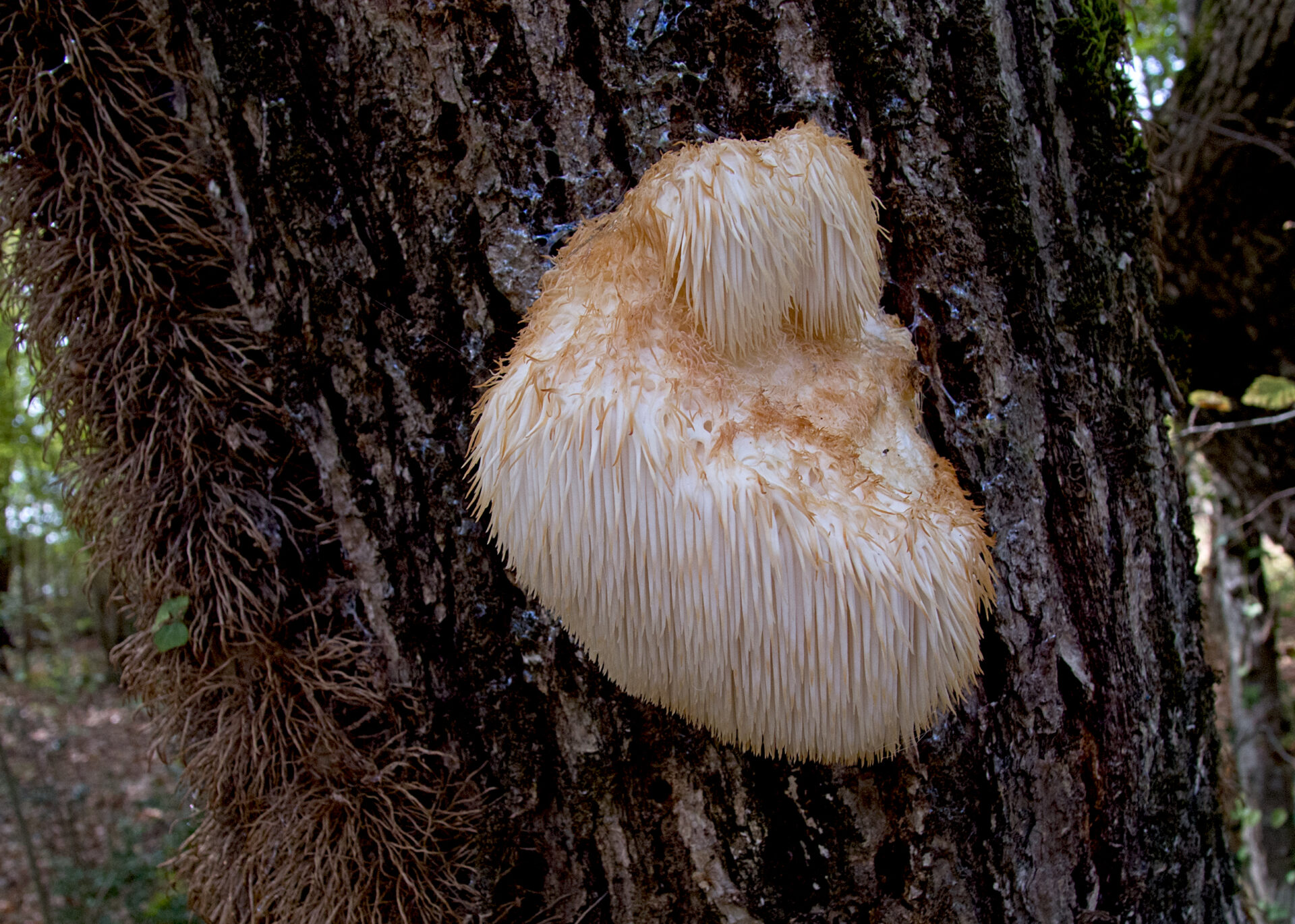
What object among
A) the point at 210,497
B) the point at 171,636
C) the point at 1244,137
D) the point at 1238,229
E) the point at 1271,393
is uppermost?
the point at 1244,137

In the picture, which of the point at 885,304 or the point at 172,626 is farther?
the point at 172,626

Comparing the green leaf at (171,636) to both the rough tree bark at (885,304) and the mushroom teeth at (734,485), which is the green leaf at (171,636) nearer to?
the rough tree bark at (885,304)

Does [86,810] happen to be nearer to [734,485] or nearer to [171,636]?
[171,636]

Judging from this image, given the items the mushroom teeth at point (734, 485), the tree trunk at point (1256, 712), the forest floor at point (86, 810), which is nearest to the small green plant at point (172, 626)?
the forest floor at point (86, 810)

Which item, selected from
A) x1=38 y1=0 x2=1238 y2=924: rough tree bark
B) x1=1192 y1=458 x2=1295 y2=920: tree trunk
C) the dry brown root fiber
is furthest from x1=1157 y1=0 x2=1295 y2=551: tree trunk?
the dry brown root fiber

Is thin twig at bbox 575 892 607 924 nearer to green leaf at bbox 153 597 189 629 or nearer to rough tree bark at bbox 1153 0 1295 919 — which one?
green leaf at bbox 153 597 189 629

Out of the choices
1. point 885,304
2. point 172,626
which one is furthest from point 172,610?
point 885,304

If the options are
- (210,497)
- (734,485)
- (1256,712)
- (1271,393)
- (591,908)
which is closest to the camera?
(734,485)

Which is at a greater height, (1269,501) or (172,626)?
(172,626)
